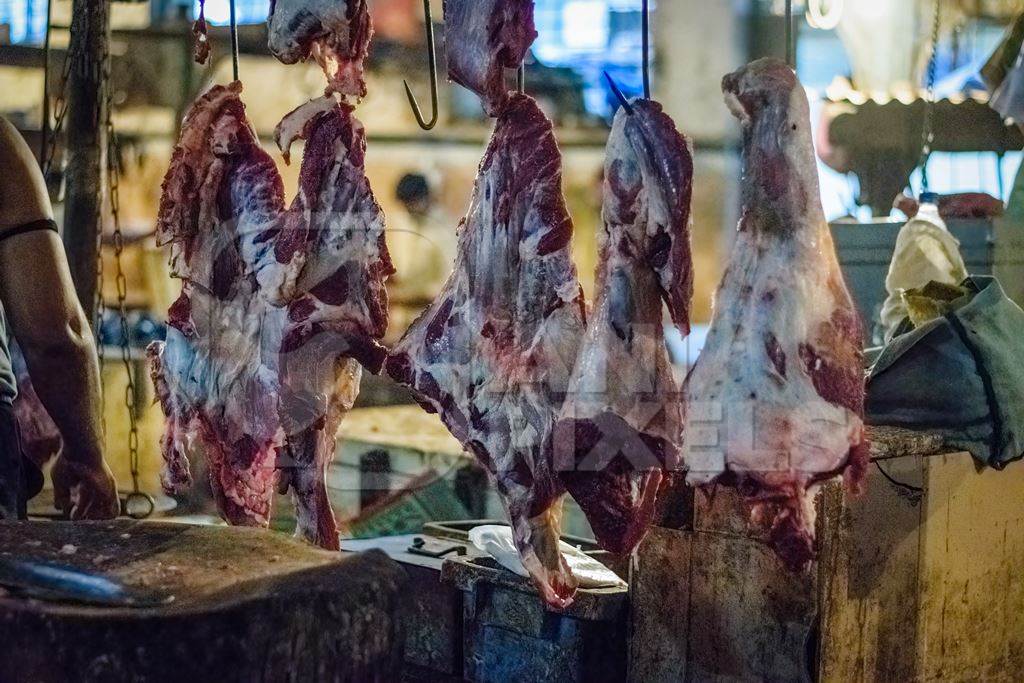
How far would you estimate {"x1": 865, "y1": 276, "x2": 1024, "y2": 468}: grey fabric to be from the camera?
4488mm

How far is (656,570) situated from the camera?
4148 millimetres

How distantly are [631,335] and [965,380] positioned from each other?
5.84ft

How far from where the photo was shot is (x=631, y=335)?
3365mm

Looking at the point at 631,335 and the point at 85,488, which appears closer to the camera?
the point at 631,335

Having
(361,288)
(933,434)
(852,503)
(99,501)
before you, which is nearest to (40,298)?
(99,501)

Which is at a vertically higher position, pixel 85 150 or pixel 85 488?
pixel 85 150

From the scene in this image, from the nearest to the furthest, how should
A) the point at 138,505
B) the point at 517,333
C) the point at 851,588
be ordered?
1. the point at 517,333
2. the point at 851,588
3. the point at 138,505

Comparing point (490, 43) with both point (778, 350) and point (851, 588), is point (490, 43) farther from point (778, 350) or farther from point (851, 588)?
point (851, 588)

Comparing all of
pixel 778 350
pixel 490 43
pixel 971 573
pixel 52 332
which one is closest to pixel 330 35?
pixel 490 43

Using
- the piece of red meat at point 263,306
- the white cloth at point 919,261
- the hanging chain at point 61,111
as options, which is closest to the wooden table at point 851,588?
the piece of red meat at point 263,306

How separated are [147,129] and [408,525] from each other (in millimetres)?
8459

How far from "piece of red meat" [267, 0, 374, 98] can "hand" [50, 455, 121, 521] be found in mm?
1645

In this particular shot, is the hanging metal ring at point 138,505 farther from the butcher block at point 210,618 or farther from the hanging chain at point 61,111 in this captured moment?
the butcher block at point 210,618

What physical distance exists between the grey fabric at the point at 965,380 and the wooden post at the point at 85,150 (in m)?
3.47
